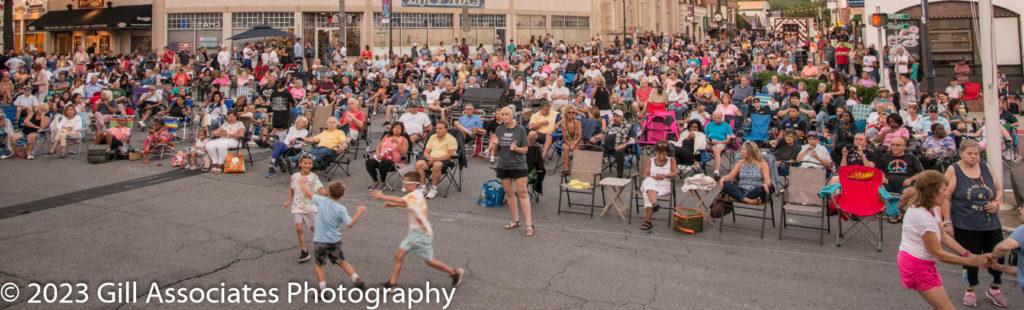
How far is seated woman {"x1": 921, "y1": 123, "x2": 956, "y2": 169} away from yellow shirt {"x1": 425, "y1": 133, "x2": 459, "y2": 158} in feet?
24.3

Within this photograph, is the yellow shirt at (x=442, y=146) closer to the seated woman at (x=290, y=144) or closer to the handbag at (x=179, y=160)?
the seated woman at (x=290, y=144)

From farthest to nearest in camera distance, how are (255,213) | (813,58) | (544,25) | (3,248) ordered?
(544,25) < (813,58) < (255,213) < (3,248)

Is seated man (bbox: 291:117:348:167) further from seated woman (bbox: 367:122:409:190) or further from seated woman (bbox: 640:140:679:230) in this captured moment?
seated woman (bbox: 640:140:679:230)

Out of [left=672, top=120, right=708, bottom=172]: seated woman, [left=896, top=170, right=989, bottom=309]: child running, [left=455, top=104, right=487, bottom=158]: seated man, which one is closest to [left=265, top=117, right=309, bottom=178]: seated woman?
[left=455, top=104, right=487, bottom=158]: seated man

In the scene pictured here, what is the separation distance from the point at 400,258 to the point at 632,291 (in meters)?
2.23

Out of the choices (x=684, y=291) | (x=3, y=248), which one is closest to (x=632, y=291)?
(x=684, y=291)

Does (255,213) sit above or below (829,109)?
below

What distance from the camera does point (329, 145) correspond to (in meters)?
13.6

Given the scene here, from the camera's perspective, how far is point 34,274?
7.82 metres

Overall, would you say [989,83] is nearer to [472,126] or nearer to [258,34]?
[472,126]

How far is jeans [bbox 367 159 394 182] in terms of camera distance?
12492 millimetres

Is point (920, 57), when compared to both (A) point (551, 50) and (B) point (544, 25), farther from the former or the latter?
(B) point (544, 25)


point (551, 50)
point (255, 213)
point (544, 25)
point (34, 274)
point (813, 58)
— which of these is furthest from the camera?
point (544, 25)

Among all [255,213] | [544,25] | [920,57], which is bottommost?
[255,213]
